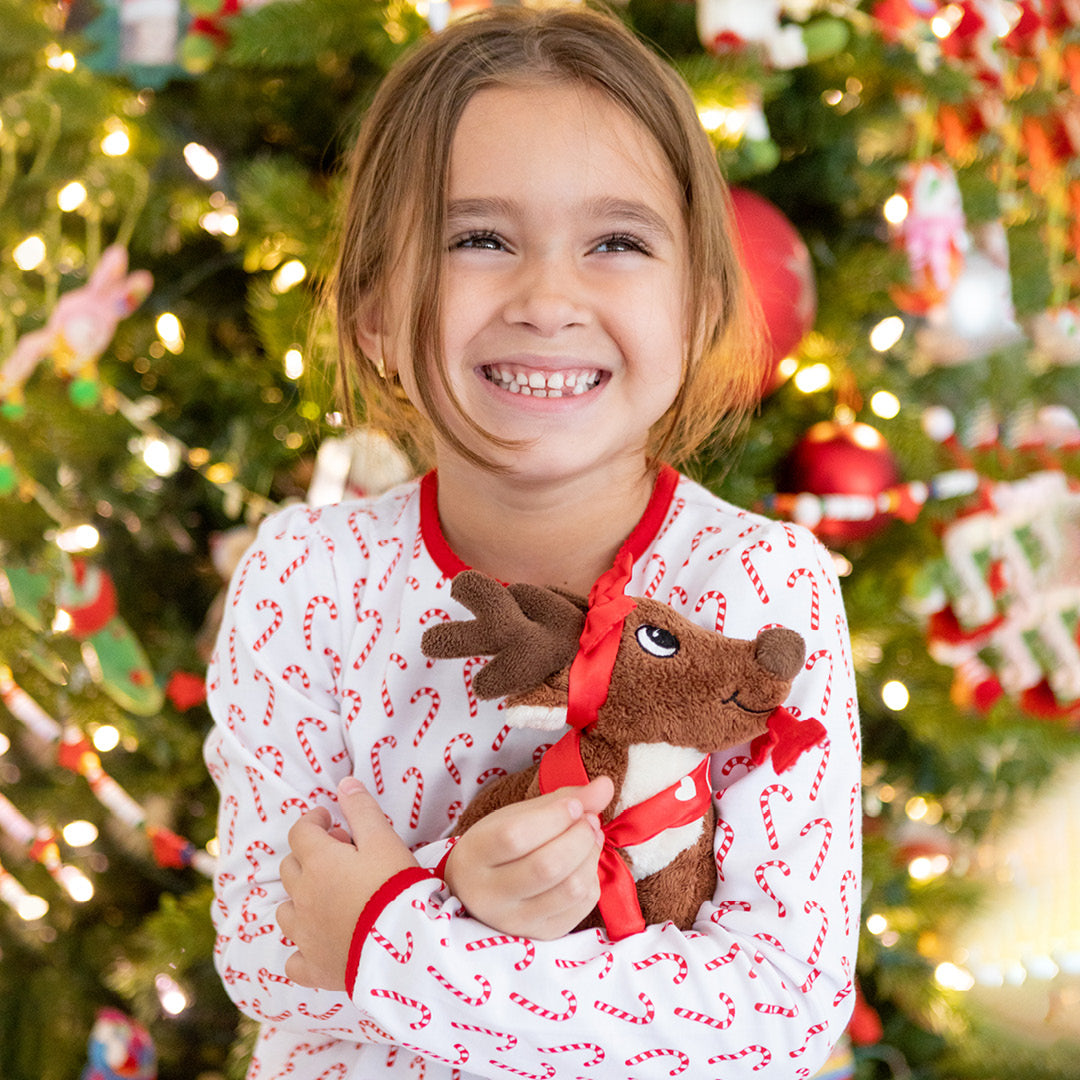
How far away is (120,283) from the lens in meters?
1.19

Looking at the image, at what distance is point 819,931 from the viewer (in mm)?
662

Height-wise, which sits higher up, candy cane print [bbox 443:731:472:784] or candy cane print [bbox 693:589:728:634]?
candy cane print [bbox 693:589:728:634]

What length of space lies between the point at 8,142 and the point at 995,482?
1.29m

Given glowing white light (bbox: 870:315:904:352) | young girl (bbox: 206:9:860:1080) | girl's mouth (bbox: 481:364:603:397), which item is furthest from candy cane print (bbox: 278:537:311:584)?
glowing white light (bbox: 870:315:904:352)

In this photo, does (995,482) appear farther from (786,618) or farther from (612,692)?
(612,692)

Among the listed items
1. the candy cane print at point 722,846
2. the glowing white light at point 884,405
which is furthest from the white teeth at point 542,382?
the glowing white light at point 884,405

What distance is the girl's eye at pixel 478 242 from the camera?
29.8 inches

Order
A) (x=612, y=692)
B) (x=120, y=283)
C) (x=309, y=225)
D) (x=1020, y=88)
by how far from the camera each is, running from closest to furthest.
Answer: (x=612, y=692) → (x=309, y=225) → (x=120, y=283) → (x=1020, y=88)

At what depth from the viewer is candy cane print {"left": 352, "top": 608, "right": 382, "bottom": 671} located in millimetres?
824

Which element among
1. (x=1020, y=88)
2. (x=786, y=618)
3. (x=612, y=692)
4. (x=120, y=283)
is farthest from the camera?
(x=1020, y=88)

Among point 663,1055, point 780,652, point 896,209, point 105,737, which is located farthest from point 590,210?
point 105,737

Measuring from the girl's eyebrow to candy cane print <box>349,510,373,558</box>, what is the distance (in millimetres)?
264

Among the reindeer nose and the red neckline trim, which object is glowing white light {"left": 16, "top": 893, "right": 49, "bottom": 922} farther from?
the reindeer nose

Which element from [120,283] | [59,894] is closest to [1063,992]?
[59,894]
